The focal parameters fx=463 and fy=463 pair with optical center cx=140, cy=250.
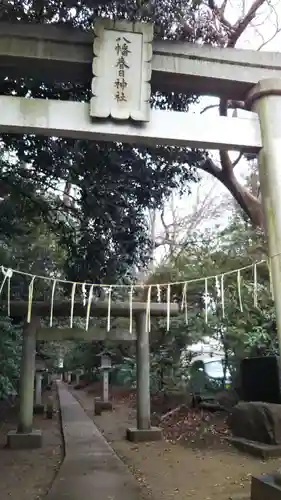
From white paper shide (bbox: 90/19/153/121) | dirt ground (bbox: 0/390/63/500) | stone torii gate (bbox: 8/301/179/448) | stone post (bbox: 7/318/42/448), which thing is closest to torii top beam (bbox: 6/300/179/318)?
stone torii gate (bbox: 8/301/179/448)

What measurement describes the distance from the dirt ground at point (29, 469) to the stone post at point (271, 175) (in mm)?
3090

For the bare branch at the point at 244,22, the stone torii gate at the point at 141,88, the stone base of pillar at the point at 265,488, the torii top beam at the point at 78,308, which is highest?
the bare branch at the point at 244,22

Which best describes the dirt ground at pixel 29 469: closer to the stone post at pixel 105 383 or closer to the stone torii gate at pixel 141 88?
the stone torii gate at pixel 141 88

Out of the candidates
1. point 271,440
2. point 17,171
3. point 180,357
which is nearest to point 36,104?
point 17,171

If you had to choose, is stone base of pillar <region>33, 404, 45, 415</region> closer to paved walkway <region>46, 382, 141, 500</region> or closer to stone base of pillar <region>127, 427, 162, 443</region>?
paved walkway <region>46, 382, 141, 500</region>

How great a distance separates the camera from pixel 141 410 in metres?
9.76

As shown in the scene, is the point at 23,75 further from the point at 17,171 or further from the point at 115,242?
the point at 115,242

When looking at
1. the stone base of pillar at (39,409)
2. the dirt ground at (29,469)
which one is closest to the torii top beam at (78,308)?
the dirt ground at (29,469)

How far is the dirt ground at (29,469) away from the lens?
597 cm

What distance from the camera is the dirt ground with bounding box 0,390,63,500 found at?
5.97 metres

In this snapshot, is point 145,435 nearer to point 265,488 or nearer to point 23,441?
point 23,441

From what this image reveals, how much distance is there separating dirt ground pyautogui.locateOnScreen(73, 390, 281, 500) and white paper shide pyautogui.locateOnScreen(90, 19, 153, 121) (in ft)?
14.6

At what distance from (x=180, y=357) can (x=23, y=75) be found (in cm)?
1097

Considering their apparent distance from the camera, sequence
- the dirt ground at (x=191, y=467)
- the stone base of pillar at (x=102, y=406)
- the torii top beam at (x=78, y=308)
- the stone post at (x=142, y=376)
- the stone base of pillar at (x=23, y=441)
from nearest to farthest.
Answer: the dirt ground at (x=191, y=467), the torii top beam at (x=78, y=308), the stone base of pillar at (x=23, y=441), the stone post at (x=142, y=376), the stone base of pillar at (x=102, y=406)
